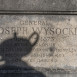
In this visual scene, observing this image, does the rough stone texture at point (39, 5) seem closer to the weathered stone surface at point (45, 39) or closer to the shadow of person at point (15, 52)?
the weathered stone surface at point (45, 39)

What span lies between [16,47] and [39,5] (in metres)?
0.93

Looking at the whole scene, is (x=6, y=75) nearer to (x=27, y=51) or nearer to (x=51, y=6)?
(x=27, y=51)

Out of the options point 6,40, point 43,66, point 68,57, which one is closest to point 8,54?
point 6,40

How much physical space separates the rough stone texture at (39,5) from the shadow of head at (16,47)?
0.52 m

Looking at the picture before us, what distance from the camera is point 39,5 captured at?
7.32m

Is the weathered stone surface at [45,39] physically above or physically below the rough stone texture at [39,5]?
below

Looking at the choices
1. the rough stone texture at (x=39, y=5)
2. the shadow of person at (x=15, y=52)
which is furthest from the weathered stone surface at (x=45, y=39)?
the rough stone texture at (x=39, y=5)

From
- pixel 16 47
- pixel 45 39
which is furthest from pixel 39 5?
pixel 16 47

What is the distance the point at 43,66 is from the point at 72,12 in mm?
1185

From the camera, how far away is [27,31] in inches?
288

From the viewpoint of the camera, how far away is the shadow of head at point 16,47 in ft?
24.0

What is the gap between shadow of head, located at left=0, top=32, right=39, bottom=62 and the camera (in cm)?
Answer: 731

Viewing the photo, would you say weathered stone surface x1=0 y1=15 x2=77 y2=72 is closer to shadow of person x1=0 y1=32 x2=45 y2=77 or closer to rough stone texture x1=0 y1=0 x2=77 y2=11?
shadow of person x1=0 y1=32 x2=45 y2=77

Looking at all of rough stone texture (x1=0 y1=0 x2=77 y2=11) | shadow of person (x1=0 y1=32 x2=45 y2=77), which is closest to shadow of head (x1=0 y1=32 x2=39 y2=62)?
shadow of person (x1=0 y1=32 x2=45 y2=77)
